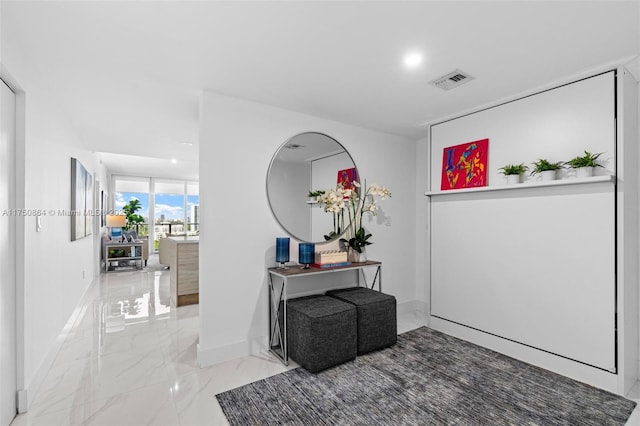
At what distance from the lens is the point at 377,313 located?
9.61ft

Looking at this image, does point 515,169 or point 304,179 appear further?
point 304,179

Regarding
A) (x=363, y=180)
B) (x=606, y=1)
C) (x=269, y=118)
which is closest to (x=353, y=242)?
(x=363, y=180)

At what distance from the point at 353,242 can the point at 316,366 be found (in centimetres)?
138

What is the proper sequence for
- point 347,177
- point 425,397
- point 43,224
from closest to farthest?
1. point 425,397
2. point 43,224
3. point 347,177

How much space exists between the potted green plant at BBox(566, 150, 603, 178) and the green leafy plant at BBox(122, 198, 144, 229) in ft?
31.6

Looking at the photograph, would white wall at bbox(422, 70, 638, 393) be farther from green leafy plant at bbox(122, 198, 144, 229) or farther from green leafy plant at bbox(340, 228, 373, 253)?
green leafy plant at bbox(122, 198, 144, 229)

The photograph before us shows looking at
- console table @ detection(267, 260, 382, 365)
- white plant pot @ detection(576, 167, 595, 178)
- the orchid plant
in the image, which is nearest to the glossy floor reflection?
console table @ detection(267, 260, 382, 365)

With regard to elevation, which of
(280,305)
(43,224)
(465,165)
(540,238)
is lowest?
(280,305)

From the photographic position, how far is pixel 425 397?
219 centimetres

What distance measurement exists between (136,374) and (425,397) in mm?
2186

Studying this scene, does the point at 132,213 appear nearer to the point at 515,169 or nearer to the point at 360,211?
the point at 360,211

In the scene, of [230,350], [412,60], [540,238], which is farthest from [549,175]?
[230,350]

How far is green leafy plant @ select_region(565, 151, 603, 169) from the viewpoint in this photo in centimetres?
234

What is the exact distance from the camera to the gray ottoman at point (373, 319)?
2.84 meters
